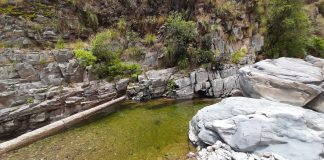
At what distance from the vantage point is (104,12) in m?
25.2

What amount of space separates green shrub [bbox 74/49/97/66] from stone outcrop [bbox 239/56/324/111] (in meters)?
11.1

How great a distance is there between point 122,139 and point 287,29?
20165 mm

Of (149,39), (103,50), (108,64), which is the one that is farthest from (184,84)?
(103,50)

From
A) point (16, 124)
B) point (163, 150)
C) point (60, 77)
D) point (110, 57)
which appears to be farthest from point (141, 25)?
point (163, 150)

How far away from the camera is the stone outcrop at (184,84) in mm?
19016

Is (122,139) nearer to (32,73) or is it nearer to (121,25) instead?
(32,73)

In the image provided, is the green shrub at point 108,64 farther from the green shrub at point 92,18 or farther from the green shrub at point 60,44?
the green shrub at point 92,18

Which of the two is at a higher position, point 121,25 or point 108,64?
point 121,25

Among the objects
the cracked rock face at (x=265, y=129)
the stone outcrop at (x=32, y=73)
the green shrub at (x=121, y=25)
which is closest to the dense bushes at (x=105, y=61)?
the stone outcrop at (x=32, y=73)

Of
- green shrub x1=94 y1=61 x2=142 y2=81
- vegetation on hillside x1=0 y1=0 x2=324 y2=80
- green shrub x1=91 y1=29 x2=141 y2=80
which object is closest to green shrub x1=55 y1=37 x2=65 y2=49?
vegetation on hillside x1=0 y1=0 x2=324 y2=80

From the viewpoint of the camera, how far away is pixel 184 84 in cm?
1962

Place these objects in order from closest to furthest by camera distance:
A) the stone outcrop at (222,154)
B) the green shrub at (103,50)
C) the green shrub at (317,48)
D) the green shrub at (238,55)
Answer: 1. the stone outcrop at (222,154)
2. the green shrub at (103,50)
3. the green shrub at (238,55)
4. the green shrub at (317,48)

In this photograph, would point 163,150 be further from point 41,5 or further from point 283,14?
point 283,14

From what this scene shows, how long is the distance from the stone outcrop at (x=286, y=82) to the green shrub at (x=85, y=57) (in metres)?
11.1
